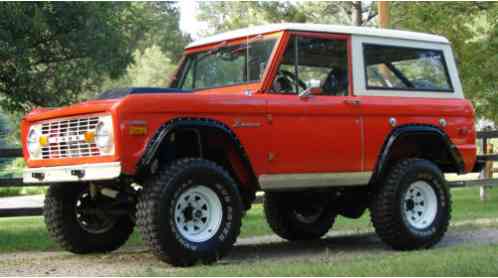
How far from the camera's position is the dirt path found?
27.3 feet

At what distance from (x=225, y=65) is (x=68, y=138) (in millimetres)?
2290

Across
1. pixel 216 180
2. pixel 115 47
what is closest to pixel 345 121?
pixel 216 180

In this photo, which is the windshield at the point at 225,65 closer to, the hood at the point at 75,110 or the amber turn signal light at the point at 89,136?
the hood at the point at 75,110

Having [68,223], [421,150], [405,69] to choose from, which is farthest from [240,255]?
[405,69]

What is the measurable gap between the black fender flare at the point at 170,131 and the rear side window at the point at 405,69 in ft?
6.67

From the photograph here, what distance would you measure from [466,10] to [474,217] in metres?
7.23

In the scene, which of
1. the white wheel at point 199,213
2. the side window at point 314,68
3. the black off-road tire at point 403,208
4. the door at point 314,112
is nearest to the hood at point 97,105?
the white wheel at point 199,213

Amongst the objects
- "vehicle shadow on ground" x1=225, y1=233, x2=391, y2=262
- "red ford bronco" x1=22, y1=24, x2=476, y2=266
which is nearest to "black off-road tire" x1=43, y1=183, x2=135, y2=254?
"red ford bronco" x1=22, y1=24, x2=476, y2=266

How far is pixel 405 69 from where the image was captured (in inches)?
412

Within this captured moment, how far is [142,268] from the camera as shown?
8250mm

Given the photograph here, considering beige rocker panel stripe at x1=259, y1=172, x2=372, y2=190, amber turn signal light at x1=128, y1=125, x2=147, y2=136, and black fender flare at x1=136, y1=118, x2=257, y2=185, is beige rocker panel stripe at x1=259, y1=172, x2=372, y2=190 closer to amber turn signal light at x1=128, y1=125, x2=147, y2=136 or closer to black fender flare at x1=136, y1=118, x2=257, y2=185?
black fender flare at x1=136, y1=118, x2=257, y2=185

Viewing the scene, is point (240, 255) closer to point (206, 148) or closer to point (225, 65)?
point (206, 148)

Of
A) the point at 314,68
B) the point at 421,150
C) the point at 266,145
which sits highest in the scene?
the point at 314,68

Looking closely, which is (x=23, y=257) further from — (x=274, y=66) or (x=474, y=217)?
(x=474, y=217)
